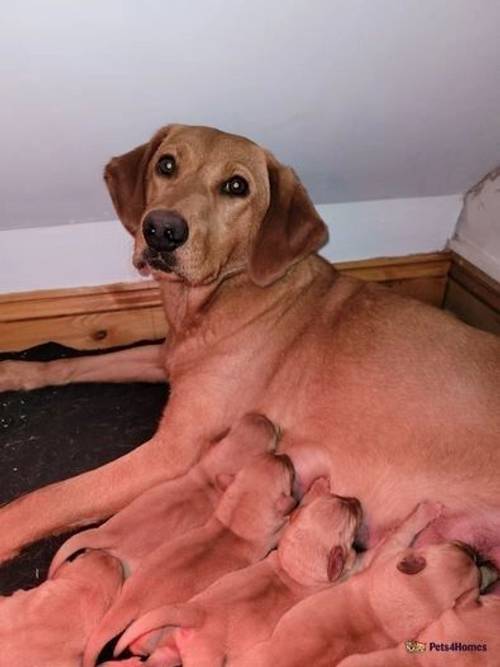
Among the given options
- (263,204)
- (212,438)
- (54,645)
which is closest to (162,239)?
(263,204)

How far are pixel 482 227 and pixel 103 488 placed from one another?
2.55 m

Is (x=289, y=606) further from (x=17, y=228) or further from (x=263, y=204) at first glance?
(x=17, y=228)

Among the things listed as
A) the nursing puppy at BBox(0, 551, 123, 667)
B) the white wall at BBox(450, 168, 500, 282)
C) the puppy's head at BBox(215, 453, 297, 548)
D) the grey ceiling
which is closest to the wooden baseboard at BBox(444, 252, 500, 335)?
the white wall at BBox(450, 168, 500, 282)

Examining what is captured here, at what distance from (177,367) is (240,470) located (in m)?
0.52

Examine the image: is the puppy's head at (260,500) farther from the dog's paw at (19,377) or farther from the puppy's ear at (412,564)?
the dog's paw at (19,377)

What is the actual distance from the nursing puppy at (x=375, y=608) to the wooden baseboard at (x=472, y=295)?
6.10 ft

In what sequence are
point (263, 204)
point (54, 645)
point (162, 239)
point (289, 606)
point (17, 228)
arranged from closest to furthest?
point (54, 645) → point (289, 606) → point (162, 239) → point (263, 204) → point (17, 228)

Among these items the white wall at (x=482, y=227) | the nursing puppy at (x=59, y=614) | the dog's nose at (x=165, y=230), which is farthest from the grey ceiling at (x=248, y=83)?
the nursing puppy at (x=59, y=614)

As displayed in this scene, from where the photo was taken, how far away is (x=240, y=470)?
2.38 meters

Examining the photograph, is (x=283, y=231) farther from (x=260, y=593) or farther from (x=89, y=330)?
(x=89, y=330)

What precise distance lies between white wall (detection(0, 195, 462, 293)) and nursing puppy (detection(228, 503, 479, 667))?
2.16 m

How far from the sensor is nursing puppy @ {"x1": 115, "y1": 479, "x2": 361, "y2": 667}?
6.07 feet


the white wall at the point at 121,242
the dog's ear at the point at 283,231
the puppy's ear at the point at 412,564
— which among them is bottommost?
the puppy's ear at the point at 412,564

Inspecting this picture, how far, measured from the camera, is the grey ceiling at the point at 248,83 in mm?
2092
